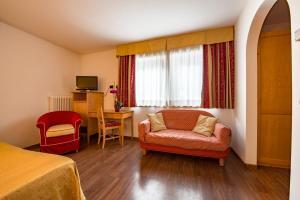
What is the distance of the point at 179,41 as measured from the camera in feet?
10.5

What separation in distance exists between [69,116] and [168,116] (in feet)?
7.34

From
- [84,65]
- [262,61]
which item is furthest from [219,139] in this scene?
[84,65]

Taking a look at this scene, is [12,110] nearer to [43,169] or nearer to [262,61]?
[43,169]

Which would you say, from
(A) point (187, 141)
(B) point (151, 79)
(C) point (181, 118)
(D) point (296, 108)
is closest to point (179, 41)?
(B) point (151, 79)

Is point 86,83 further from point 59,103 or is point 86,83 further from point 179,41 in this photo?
point 179,41

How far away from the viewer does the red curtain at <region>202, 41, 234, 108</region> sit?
2811 millimetres

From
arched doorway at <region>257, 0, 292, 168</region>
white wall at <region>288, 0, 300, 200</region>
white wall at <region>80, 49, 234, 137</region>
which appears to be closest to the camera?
white wall at <region>288, 0, 300, 200</region>

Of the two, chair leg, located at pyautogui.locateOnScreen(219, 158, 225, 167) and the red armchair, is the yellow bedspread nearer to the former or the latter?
the red armchair

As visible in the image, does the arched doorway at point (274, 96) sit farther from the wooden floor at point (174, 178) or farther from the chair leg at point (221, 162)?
the chair leg at point (221, 162)

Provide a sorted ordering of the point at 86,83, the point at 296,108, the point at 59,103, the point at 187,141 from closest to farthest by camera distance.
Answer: the point at 296,108, the point at 187,141, the point at 59,103, the point at 86,83

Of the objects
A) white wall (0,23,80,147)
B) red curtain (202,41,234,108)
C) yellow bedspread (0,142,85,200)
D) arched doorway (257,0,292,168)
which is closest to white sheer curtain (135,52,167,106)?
red curtain (202,41,234,108)

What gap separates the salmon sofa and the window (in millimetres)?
338

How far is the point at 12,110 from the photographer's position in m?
2.83

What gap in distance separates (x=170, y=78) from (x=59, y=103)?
2831mm
